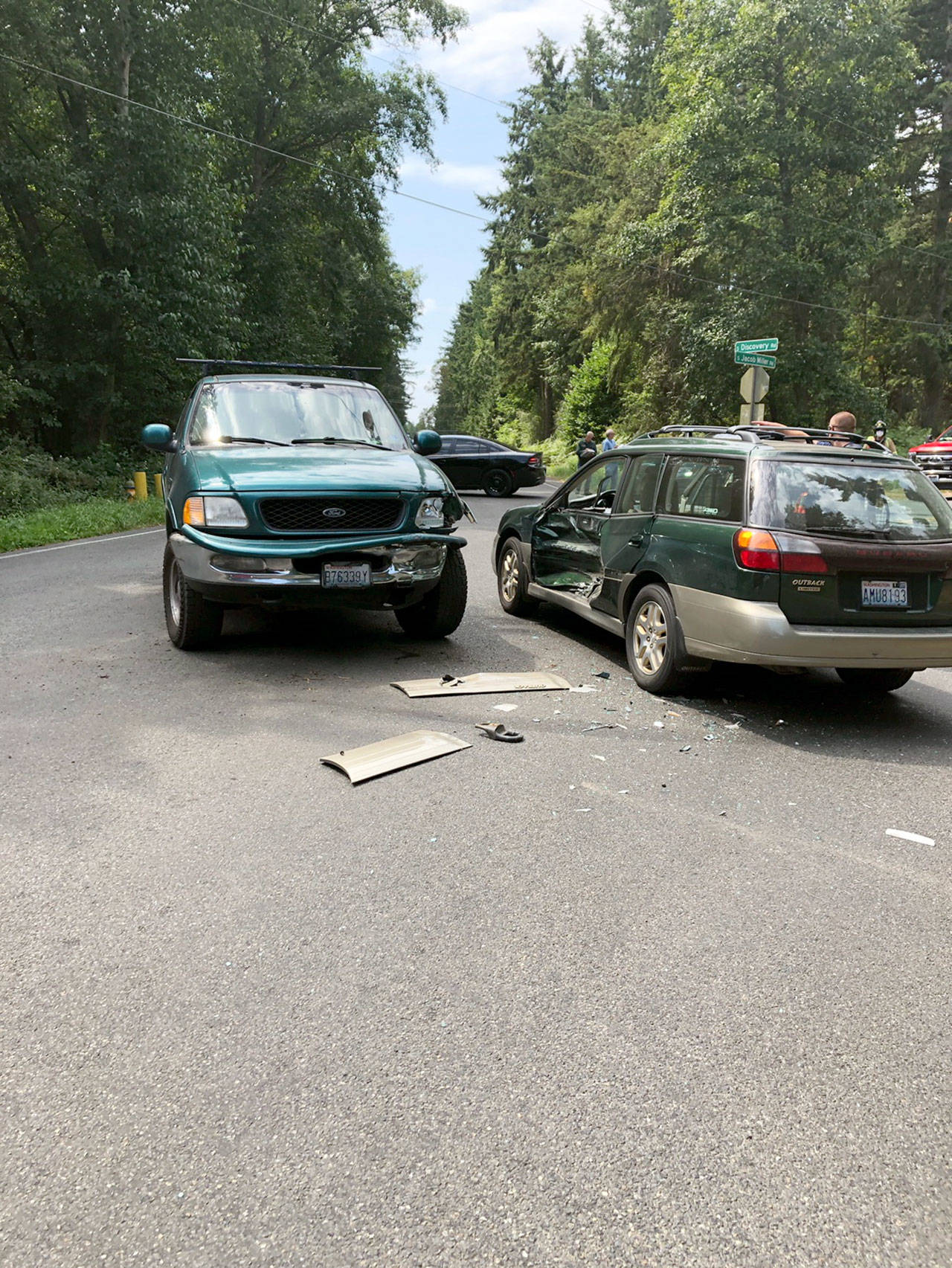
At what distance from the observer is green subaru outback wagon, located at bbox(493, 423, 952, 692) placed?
18.2ft

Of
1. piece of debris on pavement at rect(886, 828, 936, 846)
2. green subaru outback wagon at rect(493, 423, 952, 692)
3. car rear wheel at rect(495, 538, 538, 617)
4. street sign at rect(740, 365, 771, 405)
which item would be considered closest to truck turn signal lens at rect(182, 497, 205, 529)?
green subaru outback wagon at rect(493, 423, 952, 692)

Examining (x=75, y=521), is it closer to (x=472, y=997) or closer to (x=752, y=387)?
(x=752, y=387)

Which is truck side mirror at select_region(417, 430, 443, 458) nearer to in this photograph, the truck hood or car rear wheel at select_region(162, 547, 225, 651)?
the truck hood

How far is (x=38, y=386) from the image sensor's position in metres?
24.3

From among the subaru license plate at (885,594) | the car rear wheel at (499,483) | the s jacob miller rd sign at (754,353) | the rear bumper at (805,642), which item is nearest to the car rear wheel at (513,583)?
the rear bumper at (805,642)

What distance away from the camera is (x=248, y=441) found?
750 centimetres

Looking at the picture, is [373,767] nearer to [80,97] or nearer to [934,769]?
[934,769]

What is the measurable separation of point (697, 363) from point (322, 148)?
48.7ft

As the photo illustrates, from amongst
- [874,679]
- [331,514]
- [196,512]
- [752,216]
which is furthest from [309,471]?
[752,216]

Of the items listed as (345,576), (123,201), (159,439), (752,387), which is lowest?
(345,576)

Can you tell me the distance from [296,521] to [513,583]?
2887 mm

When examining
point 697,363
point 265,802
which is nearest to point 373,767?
point 265,802

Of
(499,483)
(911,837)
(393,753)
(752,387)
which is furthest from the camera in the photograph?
(499,483)

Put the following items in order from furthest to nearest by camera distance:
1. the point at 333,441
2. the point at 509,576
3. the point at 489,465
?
the point at 489,465 < the point at 509,576 < the point at 333,441
